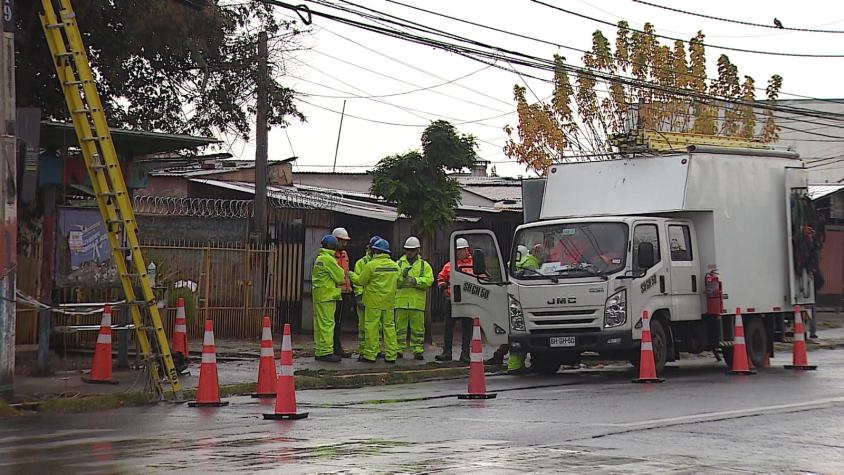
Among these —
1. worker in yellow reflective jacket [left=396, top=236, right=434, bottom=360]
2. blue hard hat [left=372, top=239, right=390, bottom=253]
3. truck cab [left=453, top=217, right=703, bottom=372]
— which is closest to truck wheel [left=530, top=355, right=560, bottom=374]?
truck cab [left=453, top=217, right=703, bottom=372]

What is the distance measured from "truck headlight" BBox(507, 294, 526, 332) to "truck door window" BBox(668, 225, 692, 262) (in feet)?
7.61

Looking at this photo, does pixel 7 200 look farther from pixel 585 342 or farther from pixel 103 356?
pixel 585 342

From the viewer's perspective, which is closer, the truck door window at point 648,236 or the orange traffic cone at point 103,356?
the orange traffic cone at point 103,356

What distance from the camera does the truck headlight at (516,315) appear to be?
17.5m

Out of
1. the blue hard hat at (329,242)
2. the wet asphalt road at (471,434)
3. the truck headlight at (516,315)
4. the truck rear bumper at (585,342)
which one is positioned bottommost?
the wet asphalt road at (471,434)

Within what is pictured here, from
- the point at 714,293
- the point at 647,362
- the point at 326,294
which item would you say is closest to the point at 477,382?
the point at 647,362

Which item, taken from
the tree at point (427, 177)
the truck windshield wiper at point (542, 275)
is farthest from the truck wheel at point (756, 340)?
the tree at point (427, 177)

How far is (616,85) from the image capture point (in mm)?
38188

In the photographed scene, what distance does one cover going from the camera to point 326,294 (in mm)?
18578

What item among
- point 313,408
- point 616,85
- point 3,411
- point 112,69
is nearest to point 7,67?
point 3,411

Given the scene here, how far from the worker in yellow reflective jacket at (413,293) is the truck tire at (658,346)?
3726mm

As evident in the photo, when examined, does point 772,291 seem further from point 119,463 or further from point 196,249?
point 119,463

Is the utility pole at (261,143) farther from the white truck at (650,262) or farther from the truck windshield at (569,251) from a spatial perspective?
the truck windshield at (569,251)

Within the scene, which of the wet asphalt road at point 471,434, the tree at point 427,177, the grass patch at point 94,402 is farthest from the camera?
the tree at point 427,177
